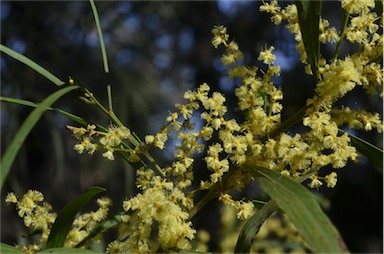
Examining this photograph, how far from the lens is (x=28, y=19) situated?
2.10 meters

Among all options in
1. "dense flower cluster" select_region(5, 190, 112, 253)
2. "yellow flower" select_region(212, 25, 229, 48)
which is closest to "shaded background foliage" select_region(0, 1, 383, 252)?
"dense flower cluster" select_region(5, 190, 112, 253)

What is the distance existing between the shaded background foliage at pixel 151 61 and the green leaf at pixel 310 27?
1527 millimetres

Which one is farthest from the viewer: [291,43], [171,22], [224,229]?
[171,22]

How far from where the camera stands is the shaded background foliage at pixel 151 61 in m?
2.16

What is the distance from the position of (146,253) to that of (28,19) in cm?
173

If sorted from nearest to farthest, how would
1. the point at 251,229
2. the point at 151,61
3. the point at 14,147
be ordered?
the point at 14,147 → the point at 251,229 → the point at 151,61

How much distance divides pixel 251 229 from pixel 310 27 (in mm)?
201

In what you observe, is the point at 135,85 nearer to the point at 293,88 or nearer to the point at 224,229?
the point at 293,88

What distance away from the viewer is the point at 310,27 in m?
0.56

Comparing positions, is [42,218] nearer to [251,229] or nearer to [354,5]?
[251,229]

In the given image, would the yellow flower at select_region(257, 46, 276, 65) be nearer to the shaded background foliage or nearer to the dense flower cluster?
the dense flower cluster

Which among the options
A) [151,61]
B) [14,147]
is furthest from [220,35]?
[151,61]

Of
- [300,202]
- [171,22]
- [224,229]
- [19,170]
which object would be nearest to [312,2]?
[300,202]

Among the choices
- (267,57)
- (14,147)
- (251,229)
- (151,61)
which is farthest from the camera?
(151,61)
